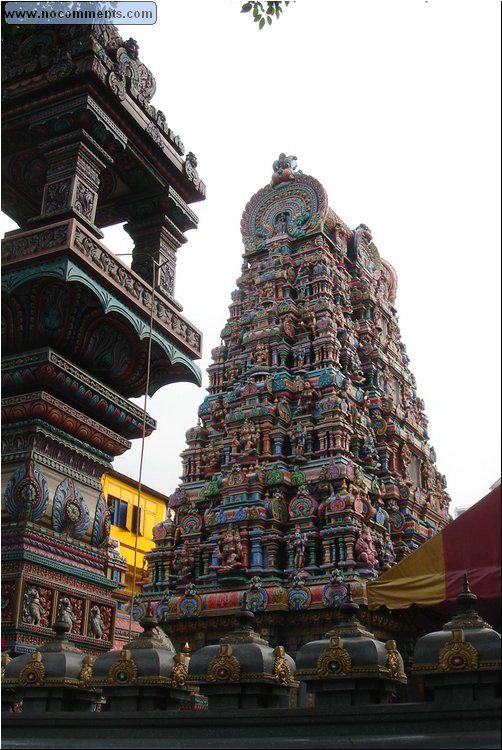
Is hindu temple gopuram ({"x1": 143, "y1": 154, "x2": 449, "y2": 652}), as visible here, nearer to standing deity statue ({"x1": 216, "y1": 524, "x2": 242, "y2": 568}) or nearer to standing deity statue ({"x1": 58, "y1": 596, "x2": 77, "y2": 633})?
standing deity statue ({"x1": 216, "y1": 524, "x2": 242, "y2": 568})

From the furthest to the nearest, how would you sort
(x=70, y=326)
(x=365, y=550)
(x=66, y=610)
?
(x=365, y=550) < (x=70, y=326) < (x=66, y=610)

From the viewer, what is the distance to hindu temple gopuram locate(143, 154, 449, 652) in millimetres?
20766

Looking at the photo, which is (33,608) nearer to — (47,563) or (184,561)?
(47,563)

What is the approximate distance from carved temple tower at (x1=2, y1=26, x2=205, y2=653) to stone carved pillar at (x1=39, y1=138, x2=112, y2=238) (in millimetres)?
17

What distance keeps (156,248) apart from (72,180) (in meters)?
1.99

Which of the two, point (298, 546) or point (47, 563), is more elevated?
point (298, 546)

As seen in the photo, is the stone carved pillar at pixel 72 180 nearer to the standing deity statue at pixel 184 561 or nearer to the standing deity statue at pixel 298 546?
the standing deity statue at pixel 298 546

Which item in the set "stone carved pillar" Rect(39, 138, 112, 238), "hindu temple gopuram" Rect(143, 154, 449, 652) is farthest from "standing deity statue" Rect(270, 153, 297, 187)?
"stone carved pillar" Rect(39, 138, 112, 238)

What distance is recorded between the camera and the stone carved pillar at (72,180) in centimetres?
932

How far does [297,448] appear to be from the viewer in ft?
77.3

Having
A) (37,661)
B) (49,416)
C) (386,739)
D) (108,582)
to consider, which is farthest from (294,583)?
(386,739)

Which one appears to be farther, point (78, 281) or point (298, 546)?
point (298, 546)

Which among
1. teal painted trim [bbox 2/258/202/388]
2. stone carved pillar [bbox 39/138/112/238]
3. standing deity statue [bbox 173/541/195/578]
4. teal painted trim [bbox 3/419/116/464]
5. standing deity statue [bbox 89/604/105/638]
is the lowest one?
standing deity statue [bbox 89/604/105/638]

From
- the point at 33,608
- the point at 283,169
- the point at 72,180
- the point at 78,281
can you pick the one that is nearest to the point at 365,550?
the point at 33,608
